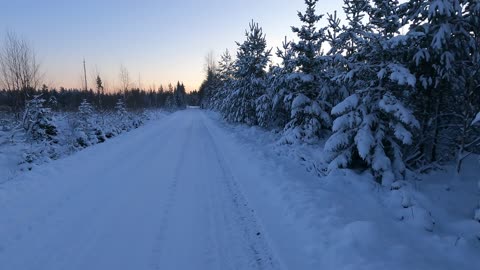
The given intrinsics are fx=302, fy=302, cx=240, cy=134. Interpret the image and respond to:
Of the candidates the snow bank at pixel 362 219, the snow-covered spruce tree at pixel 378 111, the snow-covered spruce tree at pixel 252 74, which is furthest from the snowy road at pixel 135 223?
the snow-covered spruce tree at pixel 252 74

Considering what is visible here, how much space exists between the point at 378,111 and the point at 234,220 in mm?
4783

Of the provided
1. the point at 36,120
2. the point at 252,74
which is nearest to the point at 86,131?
the point at 36,120

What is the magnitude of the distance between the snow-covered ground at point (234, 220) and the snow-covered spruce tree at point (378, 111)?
2.17 feet

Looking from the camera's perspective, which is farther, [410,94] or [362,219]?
[410,94]

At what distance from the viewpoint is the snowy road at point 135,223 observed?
4.28 meters

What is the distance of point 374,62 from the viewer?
26.6ft

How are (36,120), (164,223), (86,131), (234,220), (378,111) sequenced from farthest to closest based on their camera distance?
(86,131), (36,120), (378,111), (234,220), (164,223)

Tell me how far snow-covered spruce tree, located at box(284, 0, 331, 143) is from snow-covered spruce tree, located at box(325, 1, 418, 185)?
3558 mm

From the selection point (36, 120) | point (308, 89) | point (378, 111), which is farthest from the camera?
point (36, 120)

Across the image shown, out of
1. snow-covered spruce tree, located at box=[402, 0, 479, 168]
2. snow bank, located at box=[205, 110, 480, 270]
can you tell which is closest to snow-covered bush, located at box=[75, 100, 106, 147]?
snow bank, located at box=[205, 110, 480, 270]

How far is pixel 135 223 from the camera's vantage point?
546 cm

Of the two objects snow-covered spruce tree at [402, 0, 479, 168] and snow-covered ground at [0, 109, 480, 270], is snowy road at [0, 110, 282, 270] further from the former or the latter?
snow-covered spruce tree at [402, 0, 479, 168]

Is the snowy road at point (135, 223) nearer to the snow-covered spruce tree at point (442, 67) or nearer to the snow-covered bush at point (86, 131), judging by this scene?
the snow-covered spruce tree at point (442, 67)

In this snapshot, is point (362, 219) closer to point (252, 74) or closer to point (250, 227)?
point (250, 227)
